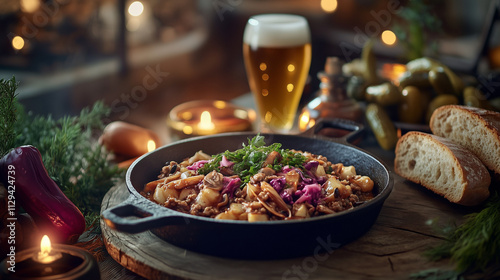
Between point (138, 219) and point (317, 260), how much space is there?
62cm

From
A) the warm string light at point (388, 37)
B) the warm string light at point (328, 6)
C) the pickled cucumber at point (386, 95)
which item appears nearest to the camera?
the pickled cucumber at point (386, 95)

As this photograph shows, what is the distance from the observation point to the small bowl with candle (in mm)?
2734

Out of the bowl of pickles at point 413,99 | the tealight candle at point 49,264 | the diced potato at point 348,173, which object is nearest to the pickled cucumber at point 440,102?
the bowl of pickles at point 413,99

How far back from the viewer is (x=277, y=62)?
2.98 meters

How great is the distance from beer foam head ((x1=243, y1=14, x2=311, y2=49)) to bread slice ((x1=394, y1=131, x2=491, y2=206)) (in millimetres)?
939

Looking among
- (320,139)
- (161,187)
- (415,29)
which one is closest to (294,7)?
(415,29)

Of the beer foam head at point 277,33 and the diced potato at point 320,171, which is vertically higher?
the beer foam head at point 277,33

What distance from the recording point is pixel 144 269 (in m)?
1.72

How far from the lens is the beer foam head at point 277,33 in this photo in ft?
9.66

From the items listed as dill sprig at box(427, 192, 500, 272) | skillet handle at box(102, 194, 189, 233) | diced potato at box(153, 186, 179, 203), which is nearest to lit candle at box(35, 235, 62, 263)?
skillet handle at box(102, 194, 189, 233)

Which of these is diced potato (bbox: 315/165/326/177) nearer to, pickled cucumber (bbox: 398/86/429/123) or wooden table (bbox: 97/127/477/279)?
wooden table (bbox: 97/127/477/279)

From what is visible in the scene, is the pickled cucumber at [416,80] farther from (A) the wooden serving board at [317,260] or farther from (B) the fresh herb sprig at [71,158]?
(B) the fresh herb sprig at [71,158]

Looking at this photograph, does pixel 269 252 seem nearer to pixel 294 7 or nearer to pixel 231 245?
pixel 231 245

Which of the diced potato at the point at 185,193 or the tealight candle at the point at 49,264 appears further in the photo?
the diced potato at the point at 185,193
